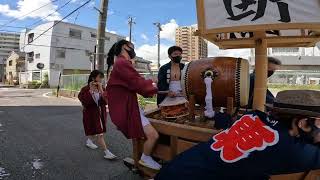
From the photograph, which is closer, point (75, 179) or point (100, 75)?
point (75, 179)

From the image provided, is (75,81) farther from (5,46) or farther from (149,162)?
(5,46)

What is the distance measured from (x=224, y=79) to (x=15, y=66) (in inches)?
2173

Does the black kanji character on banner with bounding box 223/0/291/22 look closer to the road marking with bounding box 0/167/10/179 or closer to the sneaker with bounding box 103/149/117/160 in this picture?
the sneaker with bounding box 103/149/117/160

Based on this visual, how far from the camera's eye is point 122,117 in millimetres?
3820

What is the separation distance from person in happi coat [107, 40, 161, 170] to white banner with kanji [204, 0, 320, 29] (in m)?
1.08

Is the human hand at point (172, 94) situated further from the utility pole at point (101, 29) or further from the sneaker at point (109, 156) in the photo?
the utility pole at point (101, 29)


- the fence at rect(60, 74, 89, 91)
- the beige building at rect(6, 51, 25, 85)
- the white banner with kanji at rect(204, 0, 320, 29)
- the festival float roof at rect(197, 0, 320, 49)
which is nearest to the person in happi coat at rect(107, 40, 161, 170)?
the festival float roof at rect(197, 0, 320, 49)

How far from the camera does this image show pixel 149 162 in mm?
3684

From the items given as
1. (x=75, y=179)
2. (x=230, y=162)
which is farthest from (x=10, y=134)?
(x=230, y=162)

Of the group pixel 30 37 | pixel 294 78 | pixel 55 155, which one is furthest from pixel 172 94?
pixel 30 37

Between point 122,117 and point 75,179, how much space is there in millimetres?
1598

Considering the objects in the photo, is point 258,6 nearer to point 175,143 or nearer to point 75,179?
point 175,143

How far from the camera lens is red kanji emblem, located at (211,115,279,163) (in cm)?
186

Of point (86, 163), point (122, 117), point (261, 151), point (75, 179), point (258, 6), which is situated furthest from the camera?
point (86, 163)
